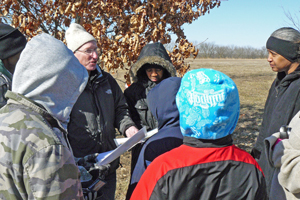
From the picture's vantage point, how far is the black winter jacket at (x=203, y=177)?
117 centimetres

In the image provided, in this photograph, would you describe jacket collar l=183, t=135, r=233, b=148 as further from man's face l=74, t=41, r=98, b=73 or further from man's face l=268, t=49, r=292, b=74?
man's face l=268, t=49, r=292, b=74

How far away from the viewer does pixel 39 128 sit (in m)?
1.02

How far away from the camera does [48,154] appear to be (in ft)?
3.29

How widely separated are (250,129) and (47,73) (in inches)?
288

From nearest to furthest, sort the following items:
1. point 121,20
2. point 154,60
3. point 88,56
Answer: point 88,56, point 154,60, point 121,20

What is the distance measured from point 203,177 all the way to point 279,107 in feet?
6.01

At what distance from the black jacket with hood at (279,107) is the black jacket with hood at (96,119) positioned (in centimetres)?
140

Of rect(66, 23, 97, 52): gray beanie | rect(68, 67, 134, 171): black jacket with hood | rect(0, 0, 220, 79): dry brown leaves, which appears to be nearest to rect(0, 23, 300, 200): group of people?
rect(68, 67, 134, 171): black jacket with hood

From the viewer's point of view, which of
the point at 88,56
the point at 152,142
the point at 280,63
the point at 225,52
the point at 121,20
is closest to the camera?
the point at 152,142

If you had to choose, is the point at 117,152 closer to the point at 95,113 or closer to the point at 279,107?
→ the point at 95,113

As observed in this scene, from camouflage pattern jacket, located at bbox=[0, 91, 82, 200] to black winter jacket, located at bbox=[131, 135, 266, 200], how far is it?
40 centimetres

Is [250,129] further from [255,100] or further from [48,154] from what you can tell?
[48,154]

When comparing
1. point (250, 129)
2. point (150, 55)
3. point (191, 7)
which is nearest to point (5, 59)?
point (150, 55)

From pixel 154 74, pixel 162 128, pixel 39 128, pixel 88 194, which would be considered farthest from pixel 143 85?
pixel 39 128
